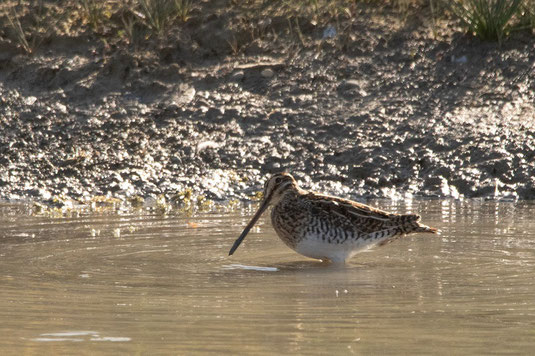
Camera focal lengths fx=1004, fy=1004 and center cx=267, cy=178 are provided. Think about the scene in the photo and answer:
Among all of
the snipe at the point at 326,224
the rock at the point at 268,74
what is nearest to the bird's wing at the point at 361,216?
the snipe at the point at 326,224

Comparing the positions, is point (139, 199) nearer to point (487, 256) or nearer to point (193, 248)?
point (193, 248)

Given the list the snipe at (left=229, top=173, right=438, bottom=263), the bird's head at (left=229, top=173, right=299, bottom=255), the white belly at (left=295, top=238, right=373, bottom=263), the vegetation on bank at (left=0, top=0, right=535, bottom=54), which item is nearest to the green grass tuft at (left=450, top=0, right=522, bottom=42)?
the vegetation on bank at (left=0, top=0, right=535, bottom=54)

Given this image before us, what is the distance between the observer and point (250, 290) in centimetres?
562

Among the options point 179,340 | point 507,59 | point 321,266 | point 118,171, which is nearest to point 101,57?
point 118,171

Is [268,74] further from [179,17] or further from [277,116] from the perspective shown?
[179,17]

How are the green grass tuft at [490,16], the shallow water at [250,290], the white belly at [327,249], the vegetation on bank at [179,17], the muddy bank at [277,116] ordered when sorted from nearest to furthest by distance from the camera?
the shallow water at [250,290] → the white belly at [327,249] → the muddy bank at [277,116] → the green grass tuft at [490,16] → the vegetation on bank at [179,17]

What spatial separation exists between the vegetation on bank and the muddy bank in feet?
0.47

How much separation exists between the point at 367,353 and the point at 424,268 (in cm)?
237

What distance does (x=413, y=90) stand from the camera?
10898mm

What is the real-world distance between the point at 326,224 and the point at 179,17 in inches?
213

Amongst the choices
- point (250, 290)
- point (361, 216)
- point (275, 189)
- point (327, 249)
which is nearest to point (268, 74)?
point (275, 189)

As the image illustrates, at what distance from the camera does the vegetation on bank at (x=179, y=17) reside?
37.9ft

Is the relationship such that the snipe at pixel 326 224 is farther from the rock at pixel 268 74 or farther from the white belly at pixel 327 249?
the rock at pixel 268 74

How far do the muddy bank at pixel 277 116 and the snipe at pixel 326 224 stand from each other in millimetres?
2571
